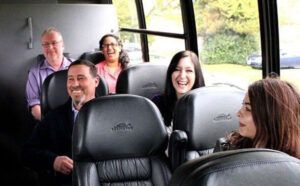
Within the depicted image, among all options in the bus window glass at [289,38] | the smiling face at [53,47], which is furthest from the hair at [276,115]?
the smiling face at [53,47]

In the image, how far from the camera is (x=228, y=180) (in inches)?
29.4

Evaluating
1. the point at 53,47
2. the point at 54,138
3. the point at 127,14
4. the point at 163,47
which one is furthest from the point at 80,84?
the point at 127,14

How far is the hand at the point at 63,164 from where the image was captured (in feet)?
7.75

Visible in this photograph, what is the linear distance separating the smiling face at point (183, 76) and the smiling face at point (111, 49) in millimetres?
1339

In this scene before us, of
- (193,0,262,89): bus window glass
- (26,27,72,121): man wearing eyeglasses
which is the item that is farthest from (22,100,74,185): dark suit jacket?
(193,0,262,89): bus window glass

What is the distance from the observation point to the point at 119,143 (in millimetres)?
2113

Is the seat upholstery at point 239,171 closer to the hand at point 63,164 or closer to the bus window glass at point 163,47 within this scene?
the hand at point 63,164

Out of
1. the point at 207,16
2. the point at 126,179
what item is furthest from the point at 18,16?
the point at 126,179

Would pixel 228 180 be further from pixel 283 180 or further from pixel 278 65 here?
pixel 278 65

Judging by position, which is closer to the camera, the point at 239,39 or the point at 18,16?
the point at 239,39

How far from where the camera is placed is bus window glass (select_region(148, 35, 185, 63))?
4.36 m

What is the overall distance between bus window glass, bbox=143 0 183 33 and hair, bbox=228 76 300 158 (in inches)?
112

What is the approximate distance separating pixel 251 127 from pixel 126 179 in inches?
35.6

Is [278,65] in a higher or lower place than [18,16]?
lower
